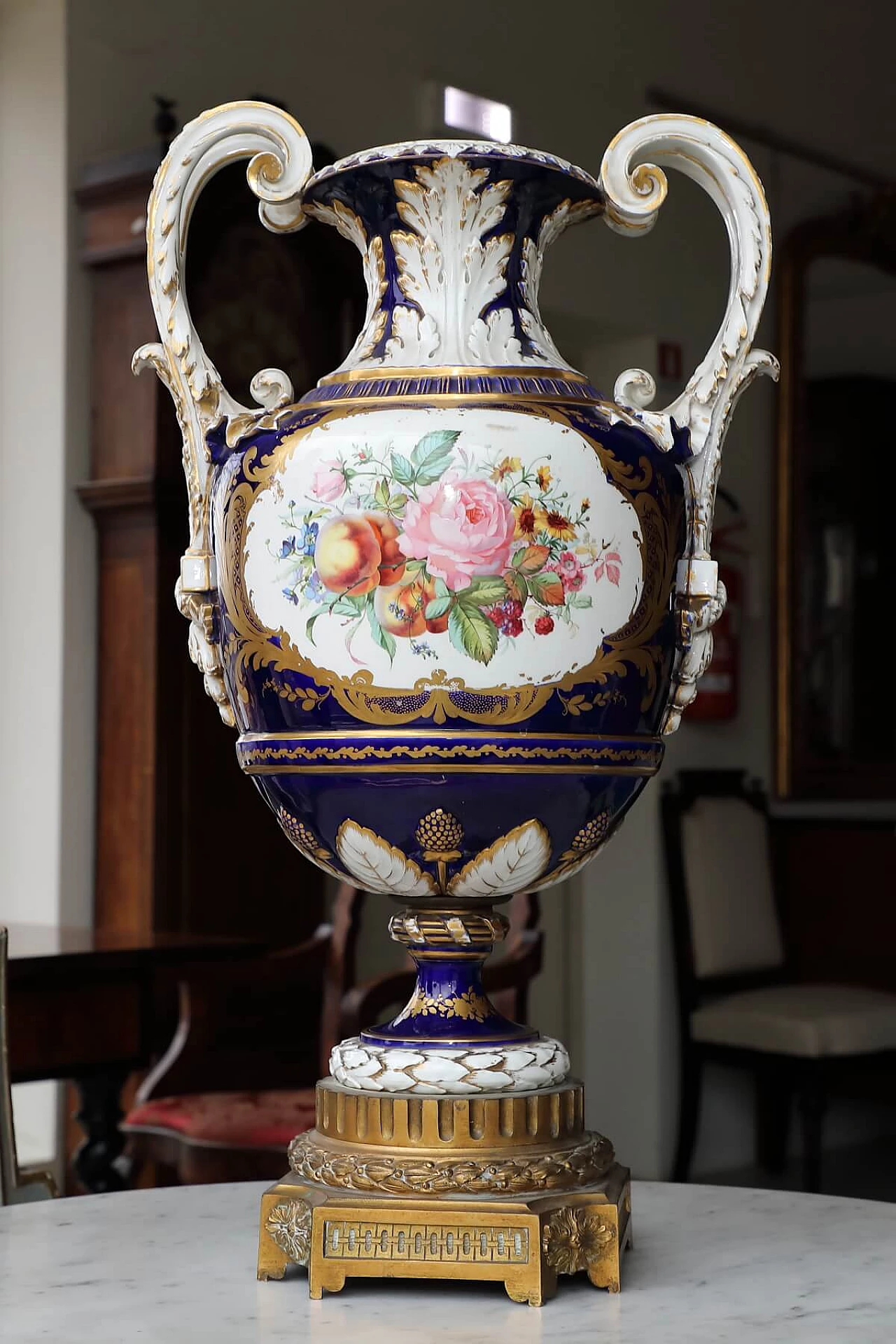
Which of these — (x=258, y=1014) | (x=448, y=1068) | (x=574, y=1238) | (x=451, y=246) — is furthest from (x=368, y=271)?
(x=258, y=1014)

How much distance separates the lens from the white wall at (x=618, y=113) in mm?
3758

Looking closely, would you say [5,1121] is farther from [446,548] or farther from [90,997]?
[90,997]

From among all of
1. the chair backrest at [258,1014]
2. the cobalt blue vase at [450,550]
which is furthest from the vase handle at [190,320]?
the chair backrest at [258,1014]

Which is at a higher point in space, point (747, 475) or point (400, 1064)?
point (747, 475)

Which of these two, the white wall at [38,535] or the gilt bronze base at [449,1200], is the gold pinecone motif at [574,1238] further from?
the white wall at [38,535]

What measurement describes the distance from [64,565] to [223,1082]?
1135 mm

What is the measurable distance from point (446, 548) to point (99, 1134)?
84.2 inches

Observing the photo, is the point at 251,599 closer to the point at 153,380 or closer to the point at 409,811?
the point at 409,811

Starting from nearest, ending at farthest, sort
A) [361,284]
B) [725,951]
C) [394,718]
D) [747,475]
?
[394,718] → [361,284] → [725,951] → [747,475]

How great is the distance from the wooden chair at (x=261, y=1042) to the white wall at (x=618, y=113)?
0.79 metres

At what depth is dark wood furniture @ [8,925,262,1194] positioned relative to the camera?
8.20ft

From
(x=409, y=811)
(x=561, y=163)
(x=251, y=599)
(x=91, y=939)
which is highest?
(x=561, y=163)

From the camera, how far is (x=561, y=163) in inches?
43.8

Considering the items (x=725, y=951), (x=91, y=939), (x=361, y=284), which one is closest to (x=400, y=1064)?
(x=91, y=939)
